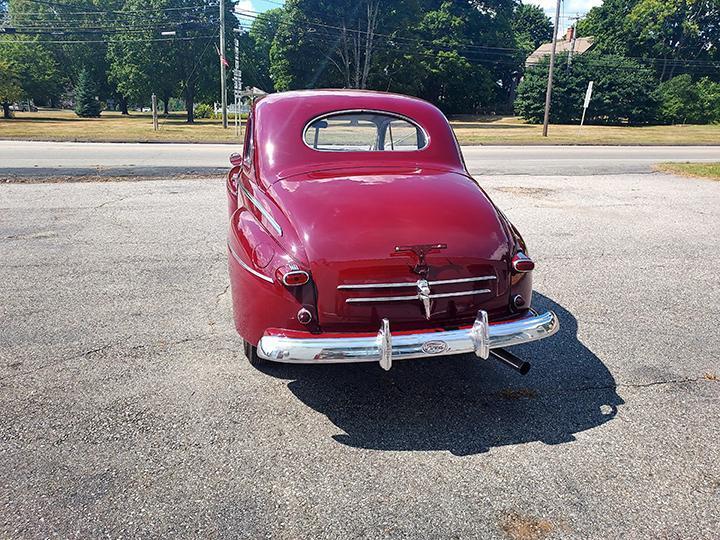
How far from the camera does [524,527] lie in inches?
93.0

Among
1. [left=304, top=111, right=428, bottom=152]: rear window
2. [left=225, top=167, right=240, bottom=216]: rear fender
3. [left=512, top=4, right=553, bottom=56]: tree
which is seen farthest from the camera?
[left=512, top=4, right=553, bottom=56]: tree

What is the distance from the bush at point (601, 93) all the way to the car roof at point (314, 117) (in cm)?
4359

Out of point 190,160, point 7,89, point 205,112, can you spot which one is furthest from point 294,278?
point 205,112

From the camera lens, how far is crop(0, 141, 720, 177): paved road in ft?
40.2

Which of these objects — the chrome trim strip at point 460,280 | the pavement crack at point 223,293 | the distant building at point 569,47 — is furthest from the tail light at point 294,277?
the distant building at point 569,47

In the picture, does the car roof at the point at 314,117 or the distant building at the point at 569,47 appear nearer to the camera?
the car roof at the point at 314,117

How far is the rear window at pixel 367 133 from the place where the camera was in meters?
4.27

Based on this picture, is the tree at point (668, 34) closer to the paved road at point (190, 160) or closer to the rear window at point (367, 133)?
the paved road at point (190, 160)

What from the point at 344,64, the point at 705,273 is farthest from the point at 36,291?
the point at 344,64

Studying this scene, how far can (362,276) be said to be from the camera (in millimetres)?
2979

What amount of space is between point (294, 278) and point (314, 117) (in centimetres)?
175

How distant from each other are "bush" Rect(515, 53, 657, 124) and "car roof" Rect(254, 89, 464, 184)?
43.6 metres

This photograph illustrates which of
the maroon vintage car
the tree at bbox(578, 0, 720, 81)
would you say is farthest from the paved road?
the tree at bbox(578, 0, 720, 81)

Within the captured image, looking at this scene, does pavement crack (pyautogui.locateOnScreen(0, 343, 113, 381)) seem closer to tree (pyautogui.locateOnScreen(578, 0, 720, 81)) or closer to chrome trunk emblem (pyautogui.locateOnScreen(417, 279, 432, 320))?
chrome trunk emblem (pyautogui.locateOnScreen(417, 279, 432, 320))
